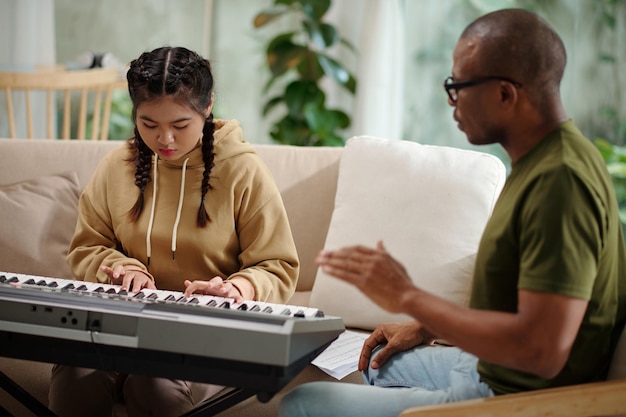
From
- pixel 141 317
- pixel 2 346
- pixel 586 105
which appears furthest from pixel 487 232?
pixel 586 105

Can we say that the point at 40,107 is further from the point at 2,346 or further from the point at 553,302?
the point at 553,302

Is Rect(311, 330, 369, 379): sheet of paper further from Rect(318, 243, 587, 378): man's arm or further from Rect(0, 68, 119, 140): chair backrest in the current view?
Rect(0, 68, 119, 140): chair backrest

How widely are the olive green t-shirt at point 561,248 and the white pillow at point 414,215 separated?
861mm

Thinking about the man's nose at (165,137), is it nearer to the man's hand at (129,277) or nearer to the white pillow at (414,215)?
the man's hand at (129,277)

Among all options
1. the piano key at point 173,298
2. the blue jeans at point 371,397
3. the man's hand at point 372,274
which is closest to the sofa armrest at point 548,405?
the blue jeans at point 371,397

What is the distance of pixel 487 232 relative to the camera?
156 centimetres

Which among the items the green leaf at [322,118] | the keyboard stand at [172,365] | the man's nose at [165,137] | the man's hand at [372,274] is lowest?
the keyboard stand at [172,365]

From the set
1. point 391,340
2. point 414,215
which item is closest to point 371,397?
point 391,340

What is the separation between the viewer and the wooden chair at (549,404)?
1.48 m

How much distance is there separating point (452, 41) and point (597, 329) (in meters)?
2.97

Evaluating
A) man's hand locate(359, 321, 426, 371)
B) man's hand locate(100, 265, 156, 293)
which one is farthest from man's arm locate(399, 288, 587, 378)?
man's hand locate(100, 265, 156, 293)

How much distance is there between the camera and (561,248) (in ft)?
4.45

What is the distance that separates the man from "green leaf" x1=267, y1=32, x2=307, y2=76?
2921mm

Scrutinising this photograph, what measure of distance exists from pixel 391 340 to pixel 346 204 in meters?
0.71
